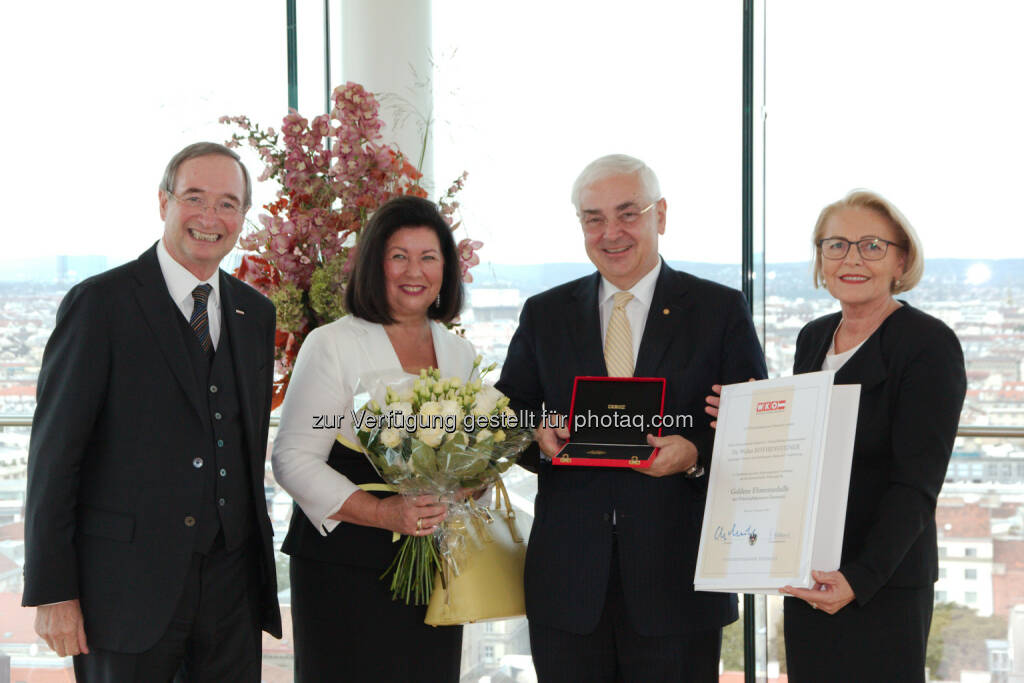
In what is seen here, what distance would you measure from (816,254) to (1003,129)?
188 centimetres

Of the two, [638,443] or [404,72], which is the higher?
[404,72]

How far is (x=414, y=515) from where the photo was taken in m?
2.41

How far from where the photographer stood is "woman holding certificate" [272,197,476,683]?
2504mm

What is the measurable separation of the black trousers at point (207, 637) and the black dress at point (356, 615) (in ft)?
0.49

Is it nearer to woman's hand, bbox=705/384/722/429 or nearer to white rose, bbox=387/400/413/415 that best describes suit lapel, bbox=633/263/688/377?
woman's hand, bbox=705/384/722/429

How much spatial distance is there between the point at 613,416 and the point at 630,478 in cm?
19

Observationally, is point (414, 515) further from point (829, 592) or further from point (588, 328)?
point (829, 592)

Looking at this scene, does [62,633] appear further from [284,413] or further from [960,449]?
[960,449]

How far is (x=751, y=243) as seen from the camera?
160 inches

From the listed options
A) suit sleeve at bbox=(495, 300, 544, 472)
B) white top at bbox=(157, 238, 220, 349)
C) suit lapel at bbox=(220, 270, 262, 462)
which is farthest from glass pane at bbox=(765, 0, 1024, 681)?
white top at bbox=(157, 238, 220, 349)

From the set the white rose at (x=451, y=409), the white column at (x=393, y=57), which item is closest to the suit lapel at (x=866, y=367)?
the white rose at (x=451, y=409)

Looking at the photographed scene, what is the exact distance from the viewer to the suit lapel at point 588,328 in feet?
8.24

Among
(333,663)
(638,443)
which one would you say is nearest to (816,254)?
(638,443)

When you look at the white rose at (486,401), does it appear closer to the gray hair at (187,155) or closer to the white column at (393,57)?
the gray hair at (187,155)
